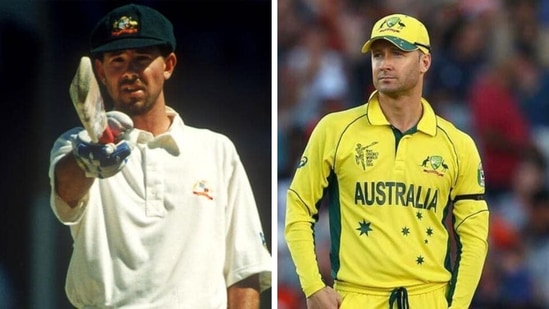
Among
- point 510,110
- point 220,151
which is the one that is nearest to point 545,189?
point 510,110

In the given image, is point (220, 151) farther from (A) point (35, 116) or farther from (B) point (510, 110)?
(B) point (510, 110)

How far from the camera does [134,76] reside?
3.78 m

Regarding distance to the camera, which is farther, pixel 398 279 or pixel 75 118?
pixel 75 118

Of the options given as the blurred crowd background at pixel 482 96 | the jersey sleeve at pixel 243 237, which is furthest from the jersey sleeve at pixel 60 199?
the blurred crowd background at pixel 482 96

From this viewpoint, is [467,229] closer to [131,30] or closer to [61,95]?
[131,30]

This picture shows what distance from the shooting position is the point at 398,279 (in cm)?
345

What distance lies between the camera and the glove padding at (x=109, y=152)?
12.4 feet

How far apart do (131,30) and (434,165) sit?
1168 mm

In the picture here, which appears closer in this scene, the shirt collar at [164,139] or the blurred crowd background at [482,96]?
the blurred crowd background at [482,96]

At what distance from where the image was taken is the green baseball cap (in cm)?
379

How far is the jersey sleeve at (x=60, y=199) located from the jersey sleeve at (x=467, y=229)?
4.22 feet

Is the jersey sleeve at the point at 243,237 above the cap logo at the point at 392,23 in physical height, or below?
below

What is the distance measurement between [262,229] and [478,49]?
97cm

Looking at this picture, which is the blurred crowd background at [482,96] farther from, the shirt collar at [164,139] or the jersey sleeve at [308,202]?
the shirt collar at [164,139]
